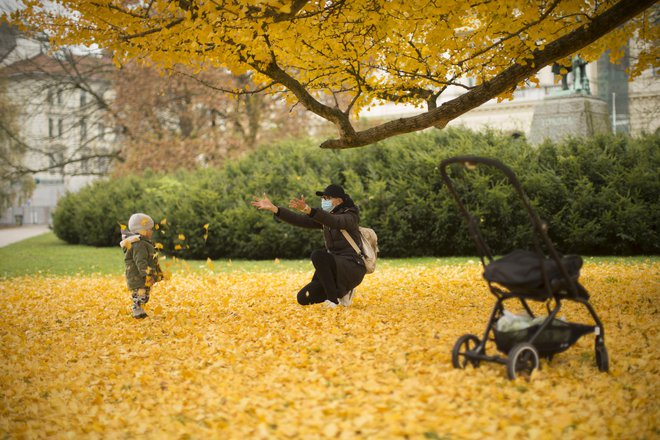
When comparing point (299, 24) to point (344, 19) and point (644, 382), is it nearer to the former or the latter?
point (344, 19)

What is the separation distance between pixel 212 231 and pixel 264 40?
979cm

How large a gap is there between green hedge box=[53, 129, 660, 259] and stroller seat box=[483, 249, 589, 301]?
30.1 ft

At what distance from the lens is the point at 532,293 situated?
4.45 metres

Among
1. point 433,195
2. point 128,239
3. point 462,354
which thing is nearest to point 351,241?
point 128,239

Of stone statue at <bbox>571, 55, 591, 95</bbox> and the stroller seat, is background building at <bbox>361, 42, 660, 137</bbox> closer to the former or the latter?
stone statue at <bbox>571, 55, 591, 95</bbox>

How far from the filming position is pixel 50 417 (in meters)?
4.38

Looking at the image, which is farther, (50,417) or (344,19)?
(344,19)

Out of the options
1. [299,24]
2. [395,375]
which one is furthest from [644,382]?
[299,24]

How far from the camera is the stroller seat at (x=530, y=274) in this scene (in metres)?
4.33

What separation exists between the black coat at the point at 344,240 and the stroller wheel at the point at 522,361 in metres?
2.85

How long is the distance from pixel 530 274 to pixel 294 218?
10.5 feet

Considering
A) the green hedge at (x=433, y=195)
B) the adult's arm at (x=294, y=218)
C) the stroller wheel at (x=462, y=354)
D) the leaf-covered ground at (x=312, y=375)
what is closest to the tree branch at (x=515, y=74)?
the adult's arm at (x=294, y=218)

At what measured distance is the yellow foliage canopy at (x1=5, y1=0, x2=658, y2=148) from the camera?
674 centimetres

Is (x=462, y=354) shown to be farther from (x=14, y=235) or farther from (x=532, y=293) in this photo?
(x=14, y=235)
